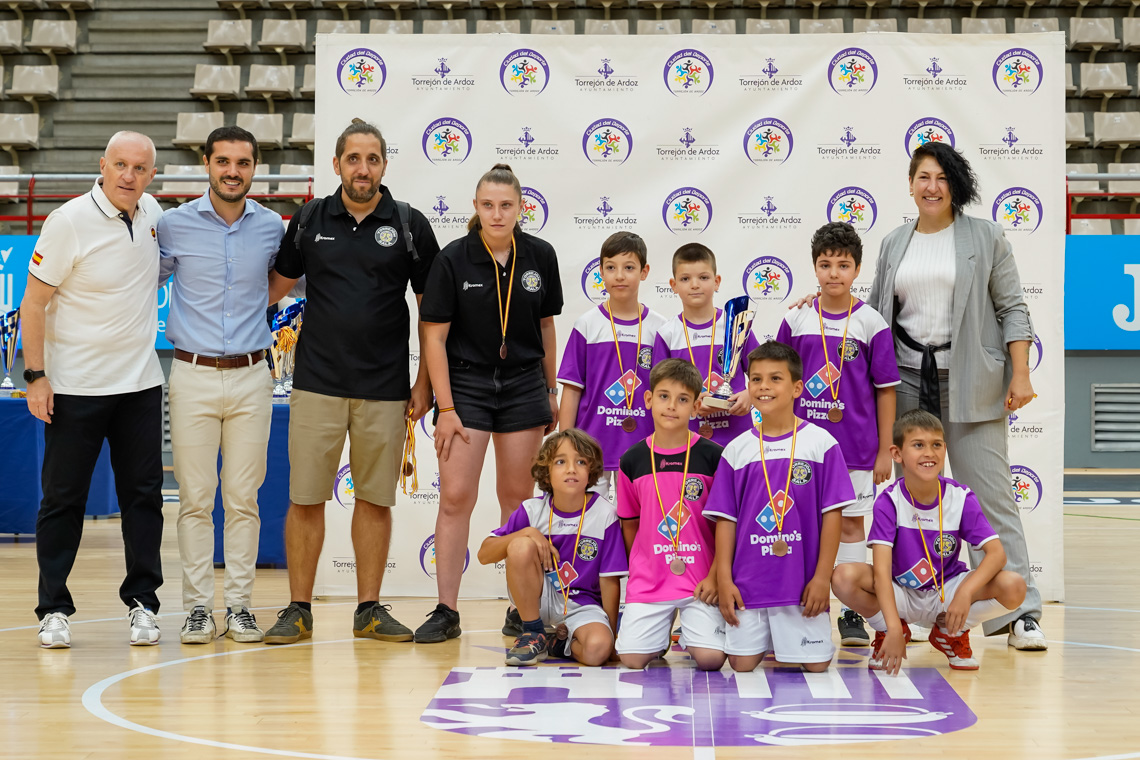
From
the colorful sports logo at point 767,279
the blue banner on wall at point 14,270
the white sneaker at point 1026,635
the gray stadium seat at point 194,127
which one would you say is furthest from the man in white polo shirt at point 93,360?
the gray stadium seat at point 194,127

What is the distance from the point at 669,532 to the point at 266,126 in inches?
419

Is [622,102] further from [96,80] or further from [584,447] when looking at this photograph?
[96,80]

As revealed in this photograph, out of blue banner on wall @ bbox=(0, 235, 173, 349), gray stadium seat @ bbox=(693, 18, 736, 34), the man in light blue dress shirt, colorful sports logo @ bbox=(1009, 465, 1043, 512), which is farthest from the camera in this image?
gray stadium seat @ bbox=(693, 18, 736, 34)

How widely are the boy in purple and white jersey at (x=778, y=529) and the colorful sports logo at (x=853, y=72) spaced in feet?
6.98

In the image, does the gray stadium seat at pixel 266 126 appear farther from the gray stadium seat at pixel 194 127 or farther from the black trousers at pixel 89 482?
the black trousers at pixel 89 482

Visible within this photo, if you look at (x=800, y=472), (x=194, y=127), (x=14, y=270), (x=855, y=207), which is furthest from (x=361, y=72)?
(x=194, y=127)

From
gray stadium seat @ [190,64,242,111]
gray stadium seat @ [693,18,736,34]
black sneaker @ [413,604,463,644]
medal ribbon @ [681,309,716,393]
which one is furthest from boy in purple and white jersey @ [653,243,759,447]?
gray stadium seat @ [190,64,242,111]

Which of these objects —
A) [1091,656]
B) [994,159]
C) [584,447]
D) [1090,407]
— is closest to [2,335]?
[584,447]

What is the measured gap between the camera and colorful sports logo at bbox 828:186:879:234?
5.17 meters

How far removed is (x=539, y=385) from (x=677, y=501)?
2.73ft

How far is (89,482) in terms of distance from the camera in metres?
4.02

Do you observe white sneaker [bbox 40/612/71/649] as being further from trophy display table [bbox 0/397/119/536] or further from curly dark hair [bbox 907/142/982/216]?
curly dark hair [bbox 907/142/982/216]

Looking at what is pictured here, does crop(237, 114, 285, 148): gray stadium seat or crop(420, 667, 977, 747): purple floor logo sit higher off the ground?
crop(237, 114, 285, 148): gray stadium seat

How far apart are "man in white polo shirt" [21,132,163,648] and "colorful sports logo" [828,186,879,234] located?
306 centimetres
